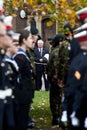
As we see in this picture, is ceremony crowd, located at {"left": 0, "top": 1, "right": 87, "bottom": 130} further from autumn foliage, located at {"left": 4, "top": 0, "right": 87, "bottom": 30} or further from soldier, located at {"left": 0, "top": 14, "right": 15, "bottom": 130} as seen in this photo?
autumn foliage, located at {"left": 4, "top": 0, "right": 87, "bottom": 30}

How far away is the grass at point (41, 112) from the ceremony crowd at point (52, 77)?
0.21 metres

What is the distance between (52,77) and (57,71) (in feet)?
1.42

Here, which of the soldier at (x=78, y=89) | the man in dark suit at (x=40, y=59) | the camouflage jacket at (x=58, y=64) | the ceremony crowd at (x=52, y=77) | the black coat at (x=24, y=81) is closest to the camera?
the soldier at (x=78, y=89)

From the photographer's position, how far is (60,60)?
1051 centimetres

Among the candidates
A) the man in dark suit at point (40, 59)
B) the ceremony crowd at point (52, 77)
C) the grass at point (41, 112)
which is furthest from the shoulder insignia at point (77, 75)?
the man in dark suit at point (40, 59)

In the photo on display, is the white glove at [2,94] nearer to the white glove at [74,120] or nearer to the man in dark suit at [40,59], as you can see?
the white glove at [74,120]

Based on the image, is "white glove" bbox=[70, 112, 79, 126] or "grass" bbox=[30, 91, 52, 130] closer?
"white glove" bbox=[70, 112, 79, 126]

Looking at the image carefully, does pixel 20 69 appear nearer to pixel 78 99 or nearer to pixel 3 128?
pixel 3 128

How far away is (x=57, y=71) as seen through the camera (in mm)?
10672

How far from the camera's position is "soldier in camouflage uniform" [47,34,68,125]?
1039cm

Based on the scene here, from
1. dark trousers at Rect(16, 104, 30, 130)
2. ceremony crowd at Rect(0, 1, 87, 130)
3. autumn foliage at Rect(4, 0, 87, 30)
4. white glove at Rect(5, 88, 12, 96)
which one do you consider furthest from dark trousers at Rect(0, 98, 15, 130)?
autumn foliage at Rect(4, 0, 87, 30)

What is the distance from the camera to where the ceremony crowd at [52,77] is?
6629mm

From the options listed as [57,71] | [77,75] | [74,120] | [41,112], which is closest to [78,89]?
[77,75]

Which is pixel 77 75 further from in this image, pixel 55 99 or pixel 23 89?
pixel 55 99
